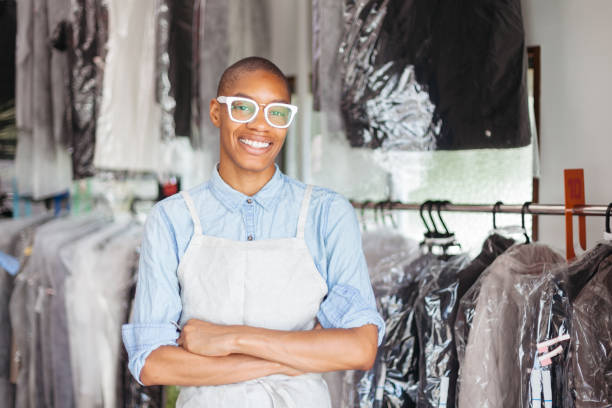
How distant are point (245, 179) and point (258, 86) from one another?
0.18 metres

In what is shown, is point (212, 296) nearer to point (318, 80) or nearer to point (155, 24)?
point (318, 80)

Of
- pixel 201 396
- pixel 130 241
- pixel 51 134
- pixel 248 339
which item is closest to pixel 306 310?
pixel 248 339

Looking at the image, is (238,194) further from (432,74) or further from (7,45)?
(7,45)

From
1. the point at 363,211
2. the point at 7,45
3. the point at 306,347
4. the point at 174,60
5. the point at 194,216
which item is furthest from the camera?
the point at 7,45

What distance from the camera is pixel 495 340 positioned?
112 cm

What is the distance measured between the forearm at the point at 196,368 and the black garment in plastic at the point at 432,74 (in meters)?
0.83

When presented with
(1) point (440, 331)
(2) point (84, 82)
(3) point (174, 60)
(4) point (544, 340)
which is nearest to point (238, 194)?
(1) point (440, 331)

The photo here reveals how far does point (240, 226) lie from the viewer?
3.60 ft

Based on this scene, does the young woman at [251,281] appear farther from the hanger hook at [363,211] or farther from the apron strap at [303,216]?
the hanger hook at [363,211]

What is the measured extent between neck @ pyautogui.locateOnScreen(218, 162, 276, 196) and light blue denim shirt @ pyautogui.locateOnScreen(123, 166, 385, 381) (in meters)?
0.01

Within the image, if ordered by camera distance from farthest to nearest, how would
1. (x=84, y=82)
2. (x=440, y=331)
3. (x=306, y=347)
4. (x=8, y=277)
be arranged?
(x=8, y=277) < (x=84, y=82) < (x=440, y=331) < (x=306, y=347)

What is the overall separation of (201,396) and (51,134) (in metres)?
1.86

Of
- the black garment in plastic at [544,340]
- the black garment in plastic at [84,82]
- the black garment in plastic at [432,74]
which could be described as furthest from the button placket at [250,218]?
the black garment in plastic at [84,82]

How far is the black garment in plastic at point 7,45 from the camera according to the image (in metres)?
3.00
